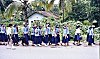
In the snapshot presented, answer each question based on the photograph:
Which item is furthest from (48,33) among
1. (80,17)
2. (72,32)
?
(80,17)

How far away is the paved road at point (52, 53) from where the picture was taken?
3164 millimetres

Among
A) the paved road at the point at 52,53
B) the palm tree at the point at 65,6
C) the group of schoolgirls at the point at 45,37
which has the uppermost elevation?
the palm tree at the point at 65,6

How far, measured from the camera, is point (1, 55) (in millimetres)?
3100

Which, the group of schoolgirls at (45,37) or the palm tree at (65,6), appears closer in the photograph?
the palm tree at (65,6)

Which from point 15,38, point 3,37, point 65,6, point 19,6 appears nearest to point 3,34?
point 3,37

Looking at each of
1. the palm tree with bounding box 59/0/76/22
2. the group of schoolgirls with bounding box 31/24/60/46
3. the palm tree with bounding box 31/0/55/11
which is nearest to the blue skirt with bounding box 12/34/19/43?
the group of schoolgirls with bounding box 31/24/60/46

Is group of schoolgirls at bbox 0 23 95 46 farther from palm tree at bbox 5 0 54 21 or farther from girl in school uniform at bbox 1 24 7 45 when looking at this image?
palm tree at bbox 5 0 54 21

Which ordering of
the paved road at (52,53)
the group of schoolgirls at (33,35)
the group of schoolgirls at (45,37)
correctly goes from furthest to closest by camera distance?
the group of schoolgirls at (45,37)
the group of schoolgirls at (33,35)
the paved road at (52,53)

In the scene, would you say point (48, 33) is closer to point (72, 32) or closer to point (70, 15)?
point (72, 32)

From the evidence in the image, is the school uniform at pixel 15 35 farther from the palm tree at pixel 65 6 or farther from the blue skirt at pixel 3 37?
the palm tree at pixel 65 6

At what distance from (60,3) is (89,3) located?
34 cm

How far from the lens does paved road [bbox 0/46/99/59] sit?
3164 mm

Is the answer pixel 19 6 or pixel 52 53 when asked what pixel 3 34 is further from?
pixel 52 53

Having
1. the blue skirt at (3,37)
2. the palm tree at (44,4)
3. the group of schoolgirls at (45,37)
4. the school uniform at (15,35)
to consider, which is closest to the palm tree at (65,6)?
the palm tree at (44,4)
